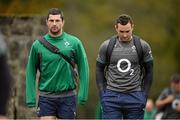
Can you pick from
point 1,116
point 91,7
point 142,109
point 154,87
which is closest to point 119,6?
point 91,7

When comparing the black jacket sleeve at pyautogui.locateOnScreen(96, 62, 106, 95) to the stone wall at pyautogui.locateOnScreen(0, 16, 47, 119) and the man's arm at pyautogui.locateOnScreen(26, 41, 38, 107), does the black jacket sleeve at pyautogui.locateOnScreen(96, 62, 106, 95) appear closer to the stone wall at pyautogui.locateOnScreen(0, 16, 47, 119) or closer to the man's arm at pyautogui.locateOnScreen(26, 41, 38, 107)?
the man's arm at pyautogui.locateOnScreen(26, 41, 38, 107)

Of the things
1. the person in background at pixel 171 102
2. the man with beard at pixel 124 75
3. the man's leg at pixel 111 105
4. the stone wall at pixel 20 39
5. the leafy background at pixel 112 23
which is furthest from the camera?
the leafy background at pixel 112 23

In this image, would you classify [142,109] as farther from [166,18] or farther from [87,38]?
[166,18]

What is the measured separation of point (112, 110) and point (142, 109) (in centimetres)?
43

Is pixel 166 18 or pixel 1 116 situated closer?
pixel 1 116

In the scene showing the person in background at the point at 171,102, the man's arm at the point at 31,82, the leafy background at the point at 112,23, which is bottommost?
the person in background at the point at 171,102

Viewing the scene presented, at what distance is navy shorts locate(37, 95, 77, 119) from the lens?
10.9 m

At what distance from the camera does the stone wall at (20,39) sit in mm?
15048

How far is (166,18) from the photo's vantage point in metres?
30.4

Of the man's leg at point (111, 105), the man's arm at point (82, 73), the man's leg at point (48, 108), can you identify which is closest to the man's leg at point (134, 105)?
the man's leg at point (111, 105)

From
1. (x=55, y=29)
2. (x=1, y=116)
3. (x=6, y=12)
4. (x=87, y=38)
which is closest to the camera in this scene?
(x=1, y=116)

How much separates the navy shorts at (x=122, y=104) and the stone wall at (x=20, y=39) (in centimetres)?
429

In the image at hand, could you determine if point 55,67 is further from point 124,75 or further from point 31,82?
point 124,75

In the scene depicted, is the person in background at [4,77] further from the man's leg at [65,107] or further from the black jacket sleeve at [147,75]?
the black jacket sleeve at [147,75]
